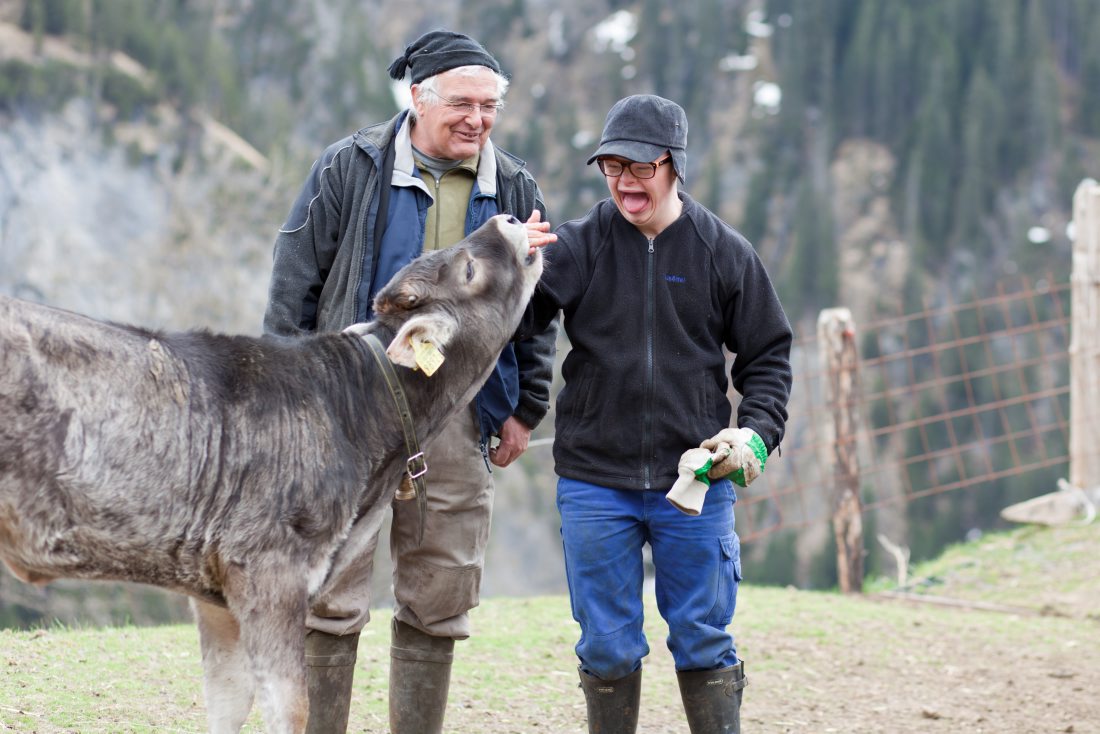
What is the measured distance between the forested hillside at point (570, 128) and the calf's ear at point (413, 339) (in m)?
31.4

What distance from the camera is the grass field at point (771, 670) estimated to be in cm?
505

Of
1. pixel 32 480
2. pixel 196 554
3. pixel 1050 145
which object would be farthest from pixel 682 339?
pixel 1050 145

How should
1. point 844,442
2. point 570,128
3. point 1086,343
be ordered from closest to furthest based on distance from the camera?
point 844,442
point 1086,343
point 570,128

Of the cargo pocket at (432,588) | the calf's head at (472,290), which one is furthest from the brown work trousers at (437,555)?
the calf's head at (472,290)

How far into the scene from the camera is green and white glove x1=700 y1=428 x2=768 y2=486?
3.79 m

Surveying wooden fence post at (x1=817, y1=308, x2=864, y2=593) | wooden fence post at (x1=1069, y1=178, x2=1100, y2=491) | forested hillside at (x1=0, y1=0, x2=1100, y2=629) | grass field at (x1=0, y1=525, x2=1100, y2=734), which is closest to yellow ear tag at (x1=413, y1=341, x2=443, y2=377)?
grass field at (x1=0, y1=525, x2=1100, y2=734)

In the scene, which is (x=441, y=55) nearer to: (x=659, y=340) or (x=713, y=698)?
(x=659, y=340)

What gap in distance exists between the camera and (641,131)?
387 centimetres

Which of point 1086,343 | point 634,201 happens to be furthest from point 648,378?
point 1086,343

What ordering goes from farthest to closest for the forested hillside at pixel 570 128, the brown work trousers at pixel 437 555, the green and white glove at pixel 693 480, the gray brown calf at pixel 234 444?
the forested hillside at pixel 570 128 < the brown work trousers at pixel 437 555 < the green and white glove at pixel 693 480 < the gray brown calf at pixel 234 444

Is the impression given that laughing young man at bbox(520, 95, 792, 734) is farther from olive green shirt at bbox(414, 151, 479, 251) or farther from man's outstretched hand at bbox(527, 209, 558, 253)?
olive green shirt at bbox(414, 151, 479, 251)

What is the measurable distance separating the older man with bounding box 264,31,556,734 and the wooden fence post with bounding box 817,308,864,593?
4.30 m

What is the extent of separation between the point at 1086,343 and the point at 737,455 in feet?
20.4

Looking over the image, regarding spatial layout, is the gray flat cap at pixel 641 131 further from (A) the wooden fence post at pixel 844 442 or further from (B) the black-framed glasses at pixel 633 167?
(A) the wooden fence post at pixel 844 442
